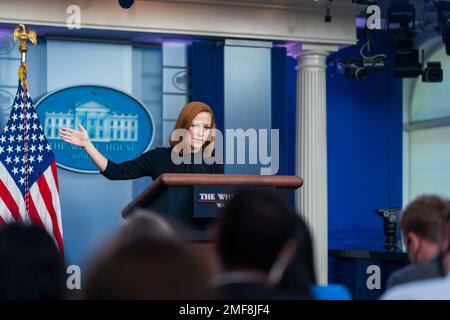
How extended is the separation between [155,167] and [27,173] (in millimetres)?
1640

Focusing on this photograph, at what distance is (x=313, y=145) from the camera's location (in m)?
6.86

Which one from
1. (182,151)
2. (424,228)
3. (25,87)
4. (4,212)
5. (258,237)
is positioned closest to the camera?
(258,237)

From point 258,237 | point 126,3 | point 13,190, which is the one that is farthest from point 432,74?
point 258,237

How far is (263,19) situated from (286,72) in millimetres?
857

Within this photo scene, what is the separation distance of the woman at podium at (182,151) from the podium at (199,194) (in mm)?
618

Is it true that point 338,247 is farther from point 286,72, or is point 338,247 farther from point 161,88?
point 161,88

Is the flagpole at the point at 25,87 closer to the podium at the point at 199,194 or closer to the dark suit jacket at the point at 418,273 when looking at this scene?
the podium at the point at 199,194

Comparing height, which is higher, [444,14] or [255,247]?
[444,14]

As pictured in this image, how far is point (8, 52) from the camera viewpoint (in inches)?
258

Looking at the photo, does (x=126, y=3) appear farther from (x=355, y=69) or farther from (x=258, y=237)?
(x=258, y=237)

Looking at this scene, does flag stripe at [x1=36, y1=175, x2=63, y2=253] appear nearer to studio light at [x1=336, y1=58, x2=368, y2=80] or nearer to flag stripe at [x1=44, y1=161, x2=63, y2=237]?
flag stripe at [x1=44, y1=161, x2=63, y2=237]

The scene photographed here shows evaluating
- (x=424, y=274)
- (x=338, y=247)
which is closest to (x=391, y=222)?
(x=338, y=247)

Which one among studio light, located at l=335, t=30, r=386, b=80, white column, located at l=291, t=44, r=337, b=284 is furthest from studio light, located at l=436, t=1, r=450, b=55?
white column, located at l=291, t=44, r=337, b=284

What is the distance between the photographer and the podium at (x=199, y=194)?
3.07 metres
